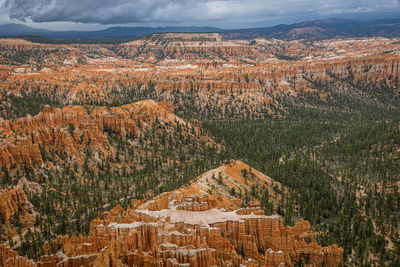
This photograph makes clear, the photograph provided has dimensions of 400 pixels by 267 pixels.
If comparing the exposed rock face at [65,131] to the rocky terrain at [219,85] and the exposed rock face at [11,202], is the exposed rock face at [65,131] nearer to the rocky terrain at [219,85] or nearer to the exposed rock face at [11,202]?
the exposed rock face at [11,202]

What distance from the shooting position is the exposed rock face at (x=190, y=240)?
101 feet

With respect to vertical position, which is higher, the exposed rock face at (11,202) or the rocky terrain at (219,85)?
the rocky terrain at (219,85)

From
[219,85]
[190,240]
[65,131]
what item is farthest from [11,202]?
[219,85]

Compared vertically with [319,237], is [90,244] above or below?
above

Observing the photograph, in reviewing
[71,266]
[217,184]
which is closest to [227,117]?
[217,184]

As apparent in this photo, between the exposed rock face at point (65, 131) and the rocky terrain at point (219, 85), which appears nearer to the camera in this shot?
the exposed rock face at point (65, 131)

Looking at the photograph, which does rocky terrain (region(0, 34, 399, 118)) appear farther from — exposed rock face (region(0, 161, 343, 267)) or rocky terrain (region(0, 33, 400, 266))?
exposed rock face (region(0, 161, 343, 267))

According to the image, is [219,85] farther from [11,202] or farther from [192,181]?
[11,202]

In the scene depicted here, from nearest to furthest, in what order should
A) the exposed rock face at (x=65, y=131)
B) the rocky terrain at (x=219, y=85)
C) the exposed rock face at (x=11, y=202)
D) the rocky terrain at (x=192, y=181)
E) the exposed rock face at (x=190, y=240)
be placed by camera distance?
1. the exposed rock face at (x=190, y=240)
2. the rocky terrain at (x=192, y=181)
3. the exposed rock face at (x=11, y=202)
4. the exposed rock face at (x=65, y=131)
5. the rocky terrain at (x=219, y=85)

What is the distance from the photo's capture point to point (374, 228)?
5491 cm

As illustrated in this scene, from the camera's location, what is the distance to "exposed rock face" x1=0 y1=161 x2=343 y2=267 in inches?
1211

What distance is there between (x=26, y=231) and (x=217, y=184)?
2787cm

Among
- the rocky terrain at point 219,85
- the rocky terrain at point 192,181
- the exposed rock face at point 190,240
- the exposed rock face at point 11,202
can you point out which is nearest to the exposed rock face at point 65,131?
the rocky terrain at point 192,181

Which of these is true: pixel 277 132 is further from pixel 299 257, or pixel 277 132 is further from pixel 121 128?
pixel 299 257
